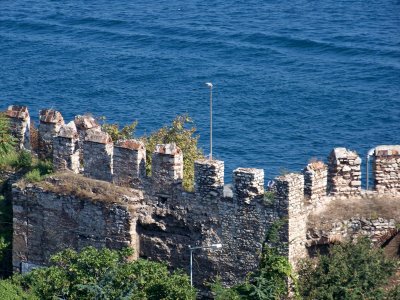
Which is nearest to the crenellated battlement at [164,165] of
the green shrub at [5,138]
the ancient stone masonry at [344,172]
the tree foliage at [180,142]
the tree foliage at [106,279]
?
the ancient stone masonry at [344,172]

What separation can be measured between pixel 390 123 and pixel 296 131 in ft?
19.8

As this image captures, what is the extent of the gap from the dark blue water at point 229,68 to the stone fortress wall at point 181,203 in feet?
87.6

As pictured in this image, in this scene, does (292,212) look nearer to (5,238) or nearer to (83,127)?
(83,127)

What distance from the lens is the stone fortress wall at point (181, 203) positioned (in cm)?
4262

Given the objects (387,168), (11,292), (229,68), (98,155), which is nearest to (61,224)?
(98,155)

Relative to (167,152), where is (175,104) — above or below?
below

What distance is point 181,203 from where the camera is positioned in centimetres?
4475

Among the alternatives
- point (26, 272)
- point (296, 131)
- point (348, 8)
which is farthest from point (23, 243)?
point (348, 8)

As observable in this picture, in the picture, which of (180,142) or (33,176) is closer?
(33,176)

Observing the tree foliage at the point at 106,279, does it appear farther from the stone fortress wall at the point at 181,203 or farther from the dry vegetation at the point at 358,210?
the dry vegetation at the point at 358,210

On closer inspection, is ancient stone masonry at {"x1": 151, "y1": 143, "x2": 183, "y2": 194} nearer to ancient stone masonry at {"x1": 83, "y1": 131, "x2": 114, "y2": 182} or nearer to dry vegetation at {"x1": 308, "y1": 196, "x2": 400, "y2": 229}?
ancient stone masonry at {"x1": 83, "y1": 131, "x2": 114, "y2": 182}

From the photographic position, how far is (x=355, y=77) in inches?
3794

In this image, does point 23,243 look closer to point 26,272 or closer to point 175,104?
point 26,272

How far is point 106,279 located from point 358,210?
7975mm
